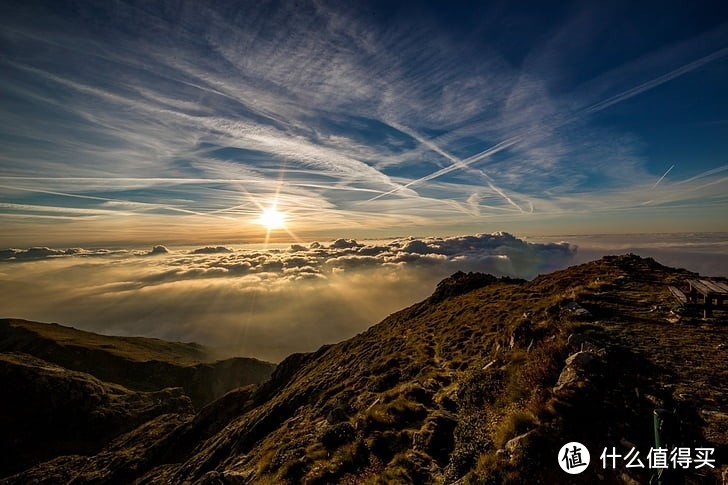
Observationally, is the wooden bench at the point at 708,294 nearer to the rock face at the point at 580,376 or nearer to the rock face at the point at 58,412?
the rock face at the point at 580,376

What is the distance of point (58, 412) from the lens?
106 metres

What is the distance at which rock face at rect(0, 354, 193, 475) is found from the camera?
3826 inches

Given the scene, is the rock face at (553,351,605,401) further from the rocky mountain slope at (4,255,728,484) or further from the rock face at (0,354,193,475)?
the rock face at (0,354,193,475)

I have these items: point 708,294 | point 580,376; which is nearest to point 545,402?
point 580,376

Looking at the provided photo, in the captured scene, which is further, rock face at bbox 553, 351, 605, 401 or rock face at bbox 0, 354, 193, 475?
rock face at bbox 0, 354, 193, 475

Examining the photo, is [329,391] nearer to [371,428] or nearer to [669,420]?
[371,428]

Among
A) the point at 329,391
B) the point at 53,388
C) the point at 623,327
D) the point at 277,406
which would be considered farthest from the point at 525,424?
the point at 53,388

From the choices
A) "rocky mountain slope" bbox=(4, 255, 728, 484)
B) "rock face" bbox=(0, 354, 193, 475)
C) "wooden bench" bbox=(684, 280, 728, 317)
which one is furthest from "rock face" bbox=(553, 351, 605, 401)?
"rock face" bbox=(0, 354, 193, 475)

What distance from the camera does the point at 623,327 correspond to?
1597 cm

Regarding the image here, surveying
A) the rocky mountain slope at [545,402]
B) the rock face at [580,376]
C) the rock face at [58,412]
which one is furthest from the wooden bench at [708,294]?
the rock face at [58,412]

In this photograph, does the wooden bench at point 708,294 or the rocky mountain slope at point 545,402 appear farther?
the wooden bench at point 708,294

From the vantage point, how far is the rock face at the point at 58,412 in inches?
3826

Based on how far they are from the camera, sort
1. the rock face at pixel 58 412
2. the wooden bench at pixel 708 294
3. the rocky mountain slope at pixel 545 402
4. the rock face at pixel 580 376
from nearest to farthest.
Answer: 1. the rocky mountain slope at pixel 545 402
2. the rock face at pixel 580 376
3. the wooden bench at pixel 708 294
4. the rock face at pixel 58 412

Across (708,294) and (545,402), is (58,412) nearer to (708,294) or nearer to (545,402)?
(545,402)
